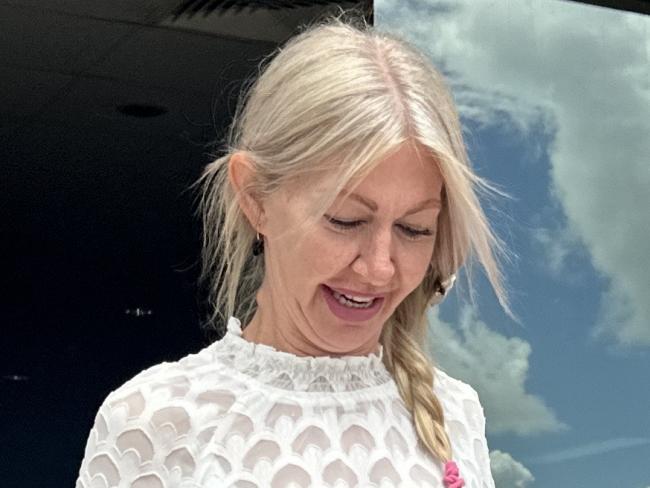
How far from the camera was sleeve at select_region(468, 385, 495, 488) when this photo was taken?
130 centimetres

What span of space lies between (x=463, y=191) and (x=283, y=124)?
0.18 metres

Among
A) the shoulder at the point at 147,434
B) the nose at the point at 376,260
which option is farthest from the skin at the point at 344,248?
the shoulder at the point at 147,434

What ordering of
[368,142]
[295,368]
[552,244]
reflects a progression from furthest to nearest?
[552,244] → [295,368] → [368,142]

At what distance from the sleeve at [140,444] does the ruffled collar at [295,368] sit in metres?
0.09

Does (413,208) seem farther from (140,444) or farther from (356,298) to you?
(140,444)

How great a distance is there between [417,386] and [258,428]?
19 cm

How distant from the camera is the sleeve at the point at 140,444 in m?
1.18

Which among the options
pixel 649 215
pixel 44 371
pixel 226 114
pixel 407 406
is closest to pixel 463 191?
pixel 407 406

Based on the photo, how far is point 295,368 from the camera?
1.23m

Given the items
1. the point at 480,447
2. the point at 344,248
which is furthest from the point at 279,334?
the point at 480,447

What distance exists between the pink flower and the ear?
302 millimetres

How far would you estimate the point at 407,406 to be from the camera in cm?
128

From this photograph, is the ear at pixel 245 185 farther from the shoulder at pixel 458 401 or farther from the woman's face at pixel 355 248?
the shoulder at pixel 458 401

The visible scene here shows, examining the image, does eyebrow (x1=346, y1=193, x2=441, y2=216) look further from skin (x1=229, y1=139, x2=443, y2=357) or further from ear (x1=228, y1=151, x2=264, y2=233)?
ear (x1=228, y1=151, x2=264, y2=233)
